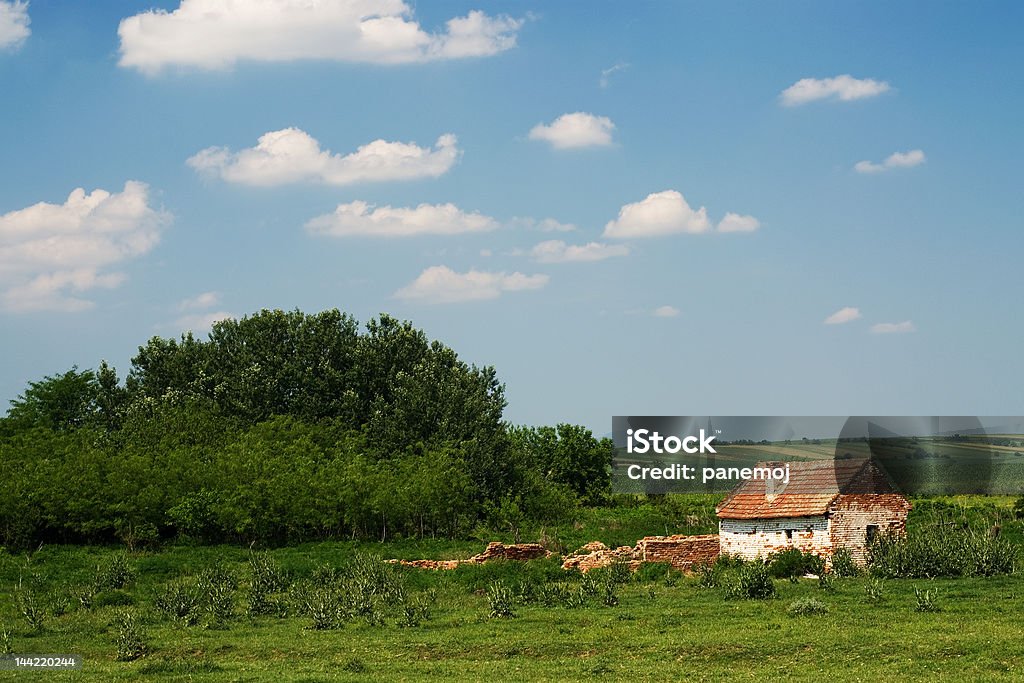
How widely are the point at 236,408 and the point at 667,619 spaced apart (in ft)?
134

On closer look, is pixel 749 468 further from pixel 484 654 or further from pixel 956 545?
pixel 484 654

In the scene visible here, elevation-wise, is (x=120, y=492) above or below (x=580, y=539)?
above

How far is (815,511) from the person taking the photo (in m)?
33.1

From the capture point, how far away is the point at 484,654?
65.7 feet

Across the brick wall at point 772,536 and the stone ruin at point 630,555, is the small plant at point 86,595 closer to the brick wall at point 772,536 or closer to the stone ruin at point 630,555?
the stone ruin at point 630,555

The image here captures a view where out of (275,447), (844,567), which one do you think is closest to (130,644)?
(844,567)

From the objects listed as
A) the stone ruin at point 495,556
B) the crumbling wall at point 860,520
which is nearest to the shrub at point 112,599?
the stone ruin at point 495,556

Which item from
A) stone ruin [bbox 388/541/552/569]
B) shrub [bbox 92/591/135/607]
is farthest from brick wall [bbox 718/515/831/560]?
shrub [bbox 92/591/135/607]

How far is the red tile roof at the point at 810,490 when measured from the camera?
33.8 metres

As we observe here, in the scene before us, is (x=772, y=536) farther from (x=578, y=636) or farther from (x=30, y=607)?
(x=30, y=607)

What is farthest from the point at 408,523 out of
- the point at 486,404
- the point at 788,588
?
the point at 788,588

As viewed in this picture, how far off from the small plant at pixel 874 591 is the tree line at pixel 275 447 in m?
24.1

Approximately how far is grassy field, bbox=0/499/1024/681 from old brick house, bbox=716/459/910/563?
4197 millimetres

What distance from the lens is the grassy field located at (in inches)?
707
